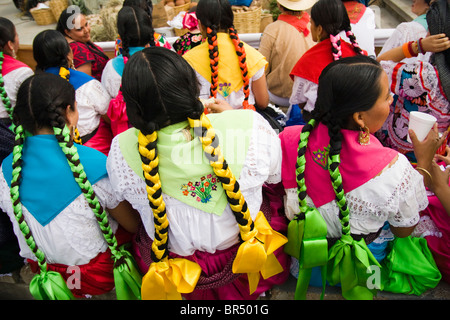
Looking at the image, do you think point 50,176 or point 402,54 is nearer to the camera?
point 50,176

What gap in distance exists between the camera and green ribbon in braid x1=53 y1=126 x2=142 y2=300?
1341 millimetres

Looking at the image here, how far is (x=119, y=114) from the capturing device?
2.17 m

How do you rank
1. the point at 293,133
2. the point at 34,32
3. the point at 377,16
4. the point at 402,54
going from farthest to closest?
1. the point at 34,32
2. the point at 377,16
3. the point at 402,54
4. the point at 293,133

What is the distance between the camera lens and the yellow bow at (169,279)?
1322 mm

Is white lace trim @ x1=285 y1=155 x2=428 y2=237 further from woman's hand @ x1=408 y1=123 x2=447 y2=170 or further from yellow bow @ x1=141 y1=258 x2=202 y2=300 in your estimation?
yellow bow @ x1=141 y1=258 x2=202 y2=300

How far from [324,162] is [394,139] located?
112cm

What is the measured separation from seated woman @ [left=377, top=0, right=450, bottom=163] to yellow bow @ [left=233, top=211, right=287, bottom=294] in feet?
4.02

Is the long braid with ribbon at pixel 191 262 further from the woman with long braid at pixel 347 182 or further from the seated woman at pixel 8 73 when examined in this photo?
the seated woman at pixel 8 73

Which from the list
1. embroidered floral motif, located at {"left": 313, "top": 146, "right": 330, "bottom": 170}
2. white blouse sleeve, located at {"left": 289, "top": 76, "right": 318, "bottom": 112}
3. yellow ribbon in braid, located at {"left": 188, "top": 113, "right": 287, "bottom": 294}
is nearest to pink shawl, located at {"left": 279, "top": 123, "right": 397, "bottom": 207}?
embroidered floral motif, located at {"left": 313, "top": 146, "right": 330, "bottom": 170}

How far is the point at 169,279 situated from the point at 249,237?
0.37 meters

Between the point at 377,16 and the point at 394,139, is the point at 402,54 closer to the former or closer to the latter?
the point at 394,139

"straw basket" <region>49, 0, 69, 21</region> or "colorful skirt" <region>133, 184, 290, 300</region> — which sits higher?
"straw basket" <region>49, 0, 69, 21</region>

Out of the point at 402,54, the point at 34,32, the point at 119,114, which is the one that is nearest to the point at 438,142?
the point at 402,54
